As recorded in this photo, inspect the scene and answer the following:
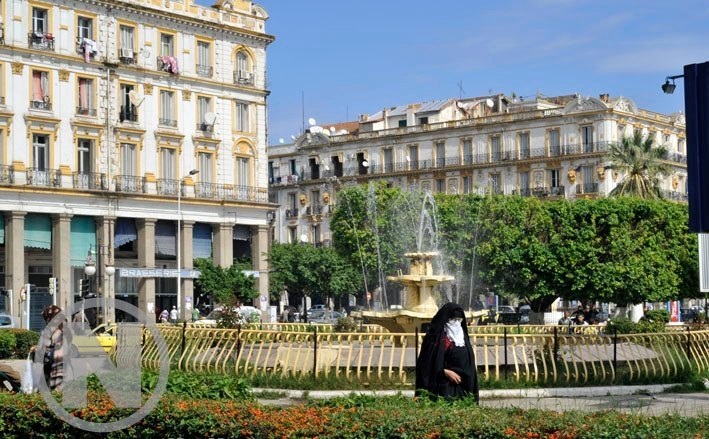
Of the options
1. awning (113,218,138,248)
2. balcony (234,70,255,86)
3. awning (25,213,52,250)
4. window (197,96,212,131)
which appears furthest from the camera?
balcony (234,70,255,86)

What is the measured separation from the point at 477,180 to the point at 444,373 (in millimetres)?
69743

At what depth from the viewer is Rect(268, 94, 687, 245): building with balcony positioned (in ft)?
257

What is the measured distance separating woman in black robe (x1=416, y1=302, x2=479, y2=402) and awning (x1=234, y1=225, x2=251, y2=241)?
4741 cm

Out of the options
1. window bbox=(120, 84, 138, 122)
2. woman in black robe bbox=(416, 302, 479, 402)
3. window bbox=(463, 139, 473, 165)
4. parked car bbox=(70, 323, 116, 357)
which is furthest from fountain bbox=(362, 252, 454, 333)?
window bbox=(463, 139, 473, 165)

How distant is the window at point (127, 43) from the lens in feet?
182

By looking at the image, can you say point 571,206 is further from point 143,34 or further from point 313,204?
point 313,204

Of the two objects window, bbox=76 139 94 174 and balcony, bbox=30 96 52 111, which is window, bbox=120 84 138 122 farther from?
balcony, bbox=30 96 52 111

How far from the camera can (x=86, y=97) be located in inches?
2144

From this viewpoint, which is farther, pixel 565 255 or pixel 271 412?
pixel 565 255

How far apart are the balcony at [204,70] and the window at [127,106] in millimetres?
4013

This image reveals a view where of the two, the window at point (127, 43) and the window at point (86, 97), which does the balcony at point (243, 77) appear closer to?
the window at point (127, 43)

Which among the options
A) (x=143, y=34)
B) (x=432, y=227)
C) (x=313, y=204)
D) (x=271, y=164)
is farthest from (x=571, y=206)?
(x=271, y=164)

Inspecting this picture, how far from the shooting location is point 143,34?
185ft

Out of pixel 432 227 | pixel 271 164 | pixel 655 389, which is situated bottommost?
pixel 655 389
